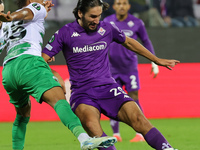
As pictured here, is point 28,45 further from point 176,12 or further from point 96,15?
point 176,12

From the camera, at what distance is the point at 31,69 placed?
191 inches

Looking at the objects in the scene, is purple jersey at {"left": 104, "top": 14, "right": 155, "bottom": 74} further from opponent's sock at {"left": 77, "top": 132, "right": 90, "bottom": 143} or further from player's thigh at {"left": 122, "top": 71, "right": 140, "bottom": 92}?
opponent's sock at {"left": 77, "top": 132, "right": 90, "bottom": 143}

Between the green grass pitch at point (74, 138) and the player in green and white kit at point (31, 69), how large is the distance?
2214mm

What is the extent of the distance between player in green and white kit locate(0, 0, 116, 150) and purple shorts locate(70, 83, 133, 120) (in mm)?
552

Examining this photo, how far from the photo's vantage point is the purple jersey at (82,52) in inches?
214

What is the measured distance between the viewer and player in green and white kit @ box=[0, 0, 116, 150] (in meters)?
4.61

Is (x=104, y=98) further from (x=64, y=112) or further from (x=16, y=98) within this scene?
(x=16, y=98)

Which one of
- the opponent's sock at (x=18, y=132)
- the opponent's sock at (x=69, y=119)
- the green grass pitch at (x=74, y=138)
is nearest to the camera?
the opponent's sock at (x=69, y=119)

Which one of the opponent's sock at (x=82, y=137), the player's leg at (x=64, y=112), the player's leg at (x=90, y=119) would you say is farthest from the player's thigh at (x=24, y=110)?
the opponent's sock at (x=82, y=137)

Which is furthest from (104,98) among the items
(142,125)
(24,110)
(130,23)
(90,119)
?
(130,23)

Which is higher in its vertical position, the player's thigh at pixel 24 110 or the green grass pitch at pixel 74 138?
the player's thigh at pixel 24 110

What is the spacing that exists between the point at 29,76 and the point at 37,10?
28.8 inches

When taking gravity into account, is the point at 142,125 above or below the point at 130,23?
above

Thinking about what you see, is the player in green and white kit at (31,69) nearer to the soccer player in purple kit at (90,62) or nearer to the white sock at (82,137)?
the white sock at (82,137)
